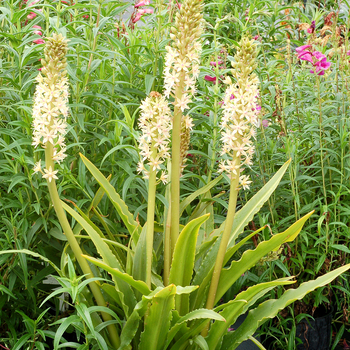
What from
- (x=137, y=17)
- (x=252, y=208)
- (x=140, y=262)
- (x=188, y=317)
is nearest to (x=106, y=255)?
(x=140, y=262)

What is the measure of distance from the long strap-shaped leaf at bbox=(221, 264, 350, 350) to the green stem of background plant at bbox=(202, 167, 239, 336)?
0.12 meters

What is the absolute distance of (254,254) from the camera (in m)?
1.70

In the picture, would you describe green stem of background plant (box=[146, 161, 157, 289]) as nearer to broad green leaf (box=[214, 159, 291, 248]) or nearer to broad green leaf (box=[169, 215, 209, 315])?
broad green leaf (box=[169, 215, 209, 315])

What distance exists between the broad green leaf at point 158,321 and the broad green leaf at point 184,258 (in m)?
0.15

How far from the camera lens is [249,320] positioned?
1.78 meters

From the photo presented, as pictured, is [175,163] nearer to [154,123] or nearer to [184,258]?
[154,123]

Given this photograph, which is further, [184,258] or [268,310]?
[268,310]

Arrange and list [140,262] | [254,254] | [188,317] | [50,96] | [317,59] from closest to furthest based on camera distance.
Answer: [50,96], [188,317], [254,254], [140,262], [317,59]

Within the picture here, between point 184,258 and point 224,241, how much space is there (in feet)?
0.55

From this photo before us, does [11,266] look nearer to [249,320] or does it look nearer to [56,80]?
[56,80]

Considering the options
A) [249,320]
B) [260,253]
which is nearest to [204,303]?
[249,320]

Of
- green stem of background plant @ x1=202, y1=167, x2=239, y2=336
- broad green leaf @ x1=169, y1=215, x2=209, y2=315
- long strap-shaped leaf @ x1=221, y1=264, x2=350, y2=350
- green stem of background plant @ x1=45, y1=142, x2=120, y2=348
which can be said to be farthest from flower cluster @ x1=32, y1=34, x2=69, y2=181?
long strap-shaped leaf @ x1=221, y1=264, x2=350, y2=350

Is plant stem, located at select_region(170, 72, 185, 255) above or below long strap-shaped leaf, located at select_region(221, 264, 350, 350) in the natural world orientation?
above

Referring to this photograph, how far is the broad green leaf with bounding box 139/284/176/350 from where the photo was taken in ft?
4.95
